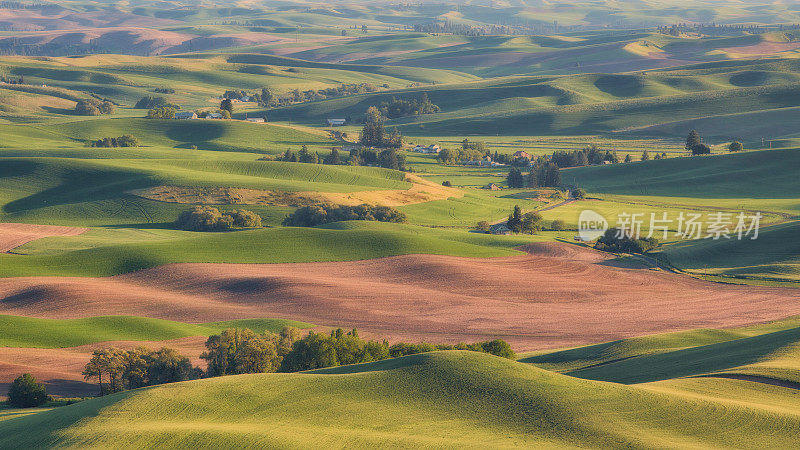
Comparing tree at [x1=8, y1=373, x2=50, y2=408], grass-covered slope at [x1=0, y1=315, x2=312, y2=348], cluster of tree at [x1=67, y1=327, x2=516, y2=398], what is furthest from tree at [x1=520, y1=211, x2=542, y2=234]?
tree at [x1=8, y1=373, x2=50, y2=408]

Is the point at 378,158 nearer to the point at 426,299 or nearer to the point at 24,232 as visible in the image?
the point at 24,232

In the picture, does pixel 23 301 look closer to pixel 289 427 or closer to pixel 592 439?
pixel 289 427


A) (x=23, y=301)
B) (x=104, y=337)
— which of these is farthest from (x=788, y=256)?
(x=23, y=301)

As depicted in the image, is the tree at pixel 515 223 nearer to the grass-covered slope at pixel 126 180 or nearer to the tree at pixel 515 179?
the grass-covered slope at pixel 126 180

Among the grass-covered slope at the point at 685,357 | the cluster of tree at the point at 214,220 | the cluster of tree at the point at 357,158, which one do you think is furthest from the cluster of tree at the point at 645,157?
the grass-covered slope at the point at 685,357

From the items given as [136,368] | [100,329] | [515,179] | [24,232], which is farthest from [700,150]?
[136,368]
